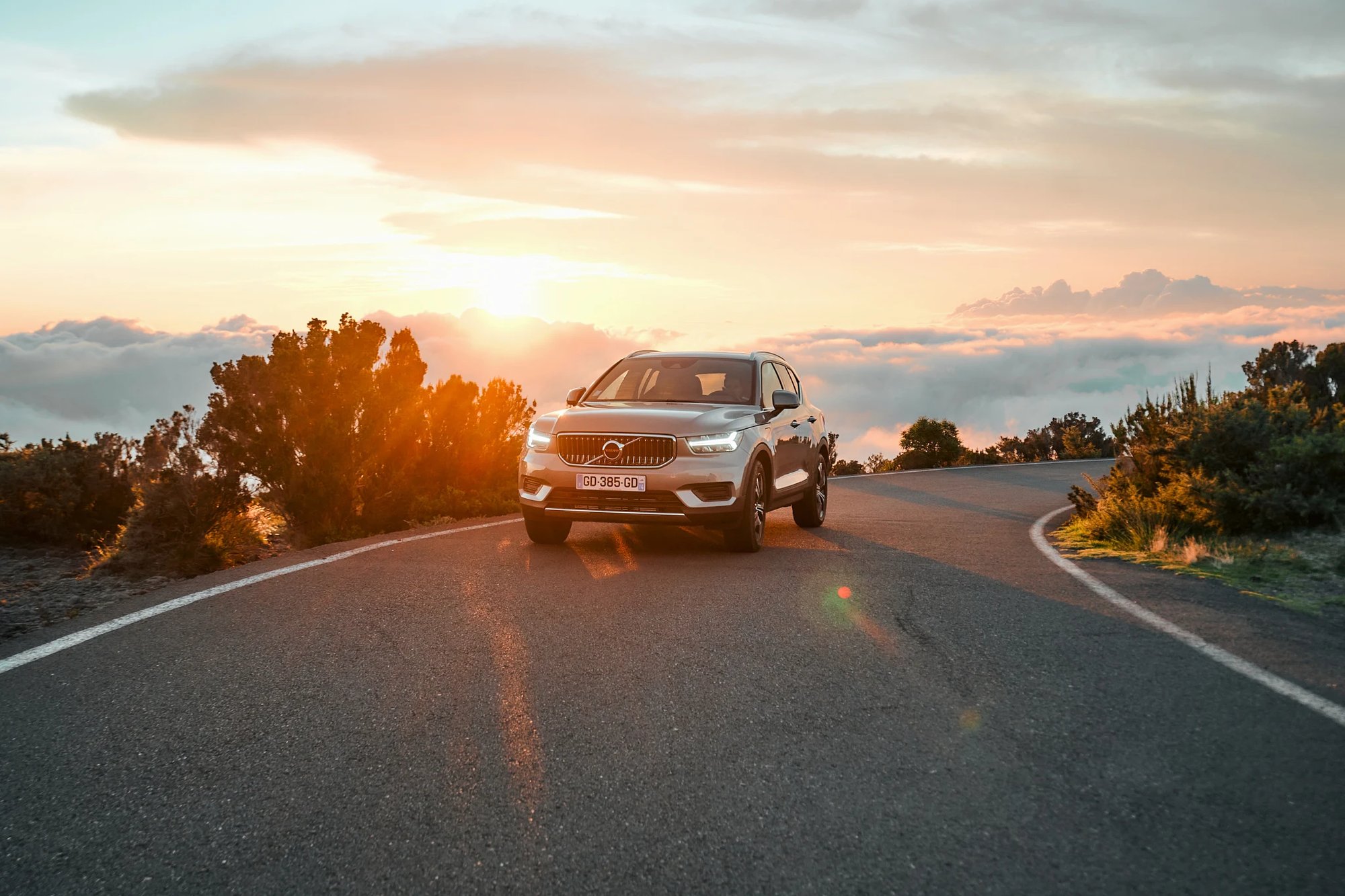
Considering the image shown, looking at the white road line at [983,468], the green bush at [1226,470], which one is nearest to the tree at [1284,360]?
the white road line at [983,468]

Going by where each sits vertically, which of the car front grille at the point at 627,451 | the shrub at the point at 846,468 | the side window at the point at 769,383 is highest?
the side window at the point at 769,383

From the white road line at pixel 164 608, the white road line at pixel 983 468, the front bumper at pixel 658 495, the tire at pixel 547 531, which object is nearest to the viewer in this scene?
the white road line at pixel 164 608

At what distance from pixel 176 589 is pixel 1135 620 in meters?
6.50

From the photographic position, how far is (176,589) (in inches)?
305

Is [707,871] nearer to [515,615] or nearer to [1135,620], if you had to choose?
[515,615]

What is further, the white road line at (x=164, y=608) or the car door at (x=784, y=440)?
the car door at (x=784, y=440)

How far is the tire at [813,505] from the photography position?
11.9m

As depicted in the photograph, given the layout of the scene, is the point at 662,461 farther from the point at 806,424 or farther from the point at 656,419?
the point at 806,424

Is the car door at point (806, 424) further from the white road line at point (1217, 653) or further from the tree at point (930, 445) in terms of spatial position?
the tree at point (930, 445)

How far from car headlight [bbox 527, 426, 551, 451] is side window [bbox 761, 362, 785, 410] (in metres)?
2.22

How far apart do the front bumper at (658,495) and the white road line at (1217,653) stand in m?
2.86

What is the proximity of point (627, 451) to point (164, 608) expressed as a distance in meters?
3.74

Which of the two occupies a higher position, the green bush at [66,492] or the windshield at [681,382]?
the windshield at [681,382]

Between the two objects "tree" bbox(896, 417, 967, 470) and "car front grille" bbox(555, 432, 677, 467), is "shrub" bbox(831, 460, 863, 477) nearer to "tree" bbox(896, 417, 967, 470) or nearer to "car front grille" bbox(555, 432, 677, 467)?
"tree" bbox(896, 417, 967, 470)
